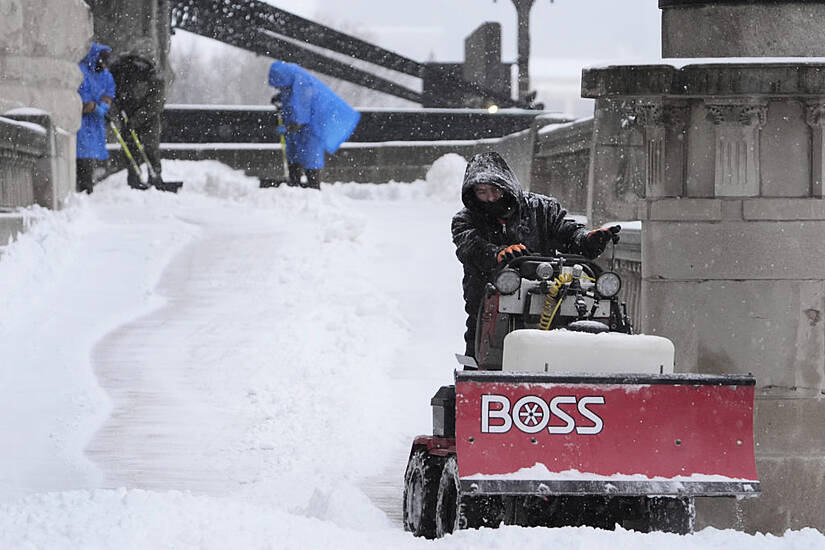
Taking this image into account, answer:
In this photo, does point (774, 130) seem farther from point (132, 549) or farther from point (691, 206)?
point (132, 549)

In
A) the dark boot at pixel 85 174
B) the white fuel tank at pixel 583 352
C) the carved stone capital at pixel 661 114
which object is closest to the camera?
the white fuel tank at pixel 583 352

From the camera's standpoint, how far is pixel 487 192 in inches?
→ 288

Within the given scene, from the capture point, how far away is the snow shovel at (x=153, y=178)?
69.8 feet

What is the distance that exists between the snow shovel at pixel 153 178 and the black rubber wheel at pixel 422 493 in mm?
14823

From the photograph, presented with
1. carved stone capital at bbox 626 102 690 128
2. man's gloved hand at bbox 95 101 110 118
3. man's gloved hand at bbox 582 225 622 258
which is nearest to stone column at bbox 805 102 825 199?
carved stone capital at bbox 626 102 690 128

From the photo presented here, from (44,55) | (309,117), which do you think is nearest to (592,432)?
(44,55)

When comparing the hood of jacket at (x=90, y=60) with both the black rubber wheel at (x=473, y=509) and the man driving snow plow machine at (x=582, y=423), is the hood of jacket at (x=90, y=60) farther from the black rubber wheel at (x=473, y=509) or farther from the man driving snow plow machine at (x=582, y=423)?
the black rubber wheel at (x=473, y=509)

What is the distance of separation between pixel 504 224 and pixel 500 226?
0.07ft

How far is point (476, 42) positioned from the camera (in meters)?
38.1

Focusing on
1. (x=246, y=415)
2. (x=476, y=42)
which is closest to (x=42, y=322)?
(x=246, y=415)

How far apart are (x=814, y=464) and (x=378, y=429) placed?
111 inches

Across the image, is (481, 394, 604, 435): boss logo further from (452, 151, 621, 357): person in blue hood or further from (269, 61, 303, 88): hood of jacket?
(269, 61, 303, 88): hood of jacket

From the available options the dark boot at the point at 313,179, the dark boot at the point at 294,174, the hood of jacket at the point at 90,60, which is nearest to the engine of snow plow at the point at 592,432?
the hood of jacket at the point at 90,60

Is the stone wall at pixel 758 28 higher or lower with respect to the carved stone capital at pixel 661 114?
higher
